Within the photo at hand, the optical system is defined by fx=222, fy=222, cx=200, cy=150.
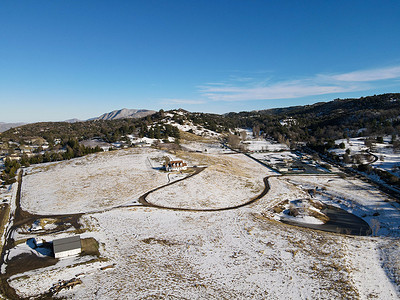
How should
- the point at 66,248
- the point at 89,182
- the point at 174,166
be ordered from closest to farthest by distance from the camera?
the point at 66,248 → the point at 89,182 → the point at 174,166

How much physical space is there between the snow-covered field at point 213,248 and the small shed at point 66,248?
3.81 feet

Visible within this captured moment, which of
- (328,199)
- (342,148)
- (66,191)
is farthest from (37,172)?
(342,148)

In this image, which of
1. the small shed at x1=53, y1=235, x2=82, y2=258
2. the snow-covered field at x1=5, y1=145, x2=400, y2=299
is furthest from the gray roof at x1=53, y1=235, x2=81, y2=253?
the snow-covered field at x1=5, y1=145, x2=400, y2=299

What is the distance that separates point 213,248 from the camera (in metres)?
21.7

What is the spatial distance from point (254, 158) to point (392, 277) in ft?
168

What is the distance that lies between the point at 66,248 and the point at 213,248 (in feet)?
43.4

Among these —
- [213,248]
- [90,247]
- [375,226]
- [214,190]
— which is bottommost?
[375,226]

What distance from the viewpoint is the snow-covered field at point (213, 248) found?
1619cm

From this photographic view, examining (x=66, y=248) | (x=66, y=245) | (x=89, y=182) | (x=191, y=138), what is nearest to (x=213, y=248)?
(x=66, y=248)

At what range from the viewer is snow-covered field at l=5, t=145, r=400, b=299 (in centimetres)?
1619

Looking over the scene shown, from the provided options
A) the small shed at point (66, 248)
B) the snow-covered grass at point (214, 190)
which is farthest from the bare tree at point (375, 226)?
the small shed at point (66, 248)

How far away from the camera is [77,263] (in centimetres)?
1831

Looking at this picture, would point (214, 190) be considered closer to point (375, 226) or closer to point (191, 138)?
point (375, 226)

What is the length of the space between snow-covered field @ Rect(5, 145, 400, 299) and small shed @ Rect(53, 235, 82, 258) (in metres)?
1.16
